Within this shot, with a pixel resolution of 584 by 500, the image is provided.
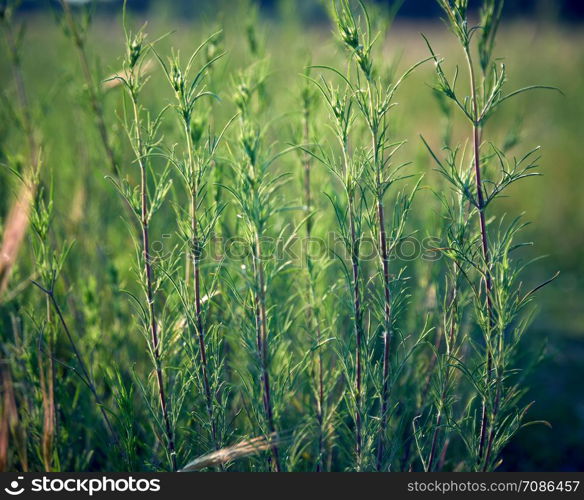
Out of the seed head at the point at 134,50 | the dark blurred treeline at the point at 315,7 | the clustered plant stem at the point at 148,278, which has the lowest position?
the clustered plant stem at the point at 148,278

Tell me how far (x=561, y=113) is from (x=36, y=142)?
21.9 feet

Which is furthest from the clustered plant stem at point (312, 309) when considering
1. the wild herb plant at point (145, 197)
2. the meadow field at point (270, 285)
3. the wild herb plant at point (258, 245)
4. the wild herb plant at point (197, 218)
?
the wild herb plant at point (145, 197)

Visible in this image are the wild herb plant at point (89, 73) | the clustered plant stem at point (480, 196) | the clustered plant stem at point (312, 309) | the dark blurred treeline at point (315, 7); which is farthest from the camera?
the dark blurred treeline at point (315, 7)

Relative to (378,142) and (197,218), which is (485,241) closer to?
(378,142)

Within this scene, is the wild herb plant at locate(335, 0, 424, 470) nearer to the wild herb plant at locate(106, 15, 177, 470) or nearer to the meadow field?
the meadow field

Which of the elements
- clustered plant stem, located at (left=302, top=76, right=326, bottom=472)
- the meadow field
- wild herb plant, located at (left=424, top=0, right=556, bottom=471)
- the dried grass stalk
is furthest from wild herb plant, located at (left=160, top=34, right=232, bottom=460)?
wild herb plant, located at (left=424, top=0, right=556, bottom=471)

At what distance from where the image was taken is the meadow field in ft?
4.53

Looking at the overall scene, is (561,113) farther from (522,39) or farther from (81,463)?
(81,463)

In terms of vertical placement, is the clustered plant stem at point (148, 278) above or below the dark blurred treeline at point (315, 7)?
below

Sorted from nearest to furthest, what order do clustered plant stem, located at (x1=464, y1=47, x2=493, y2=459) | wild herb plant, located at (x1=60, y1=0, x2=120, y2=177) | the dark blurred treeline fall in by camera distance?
1. clustered plant stem, located at (x1=464, y1=47, x2=493, y2=459)
2. wild herb plant, located at (x1=60, y1=0, x2=120, y2=177)
3. the dark blurred treeline

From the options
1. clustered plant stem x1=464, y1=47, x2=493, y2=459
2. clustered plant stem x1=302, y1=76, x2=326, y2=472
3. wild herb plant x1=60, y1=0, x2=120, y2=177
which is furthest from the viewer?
wild herb plant x1=60, y1=0, x2=120, y2=177

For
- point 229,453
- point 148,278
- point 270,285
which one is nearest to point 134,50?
point 148,278

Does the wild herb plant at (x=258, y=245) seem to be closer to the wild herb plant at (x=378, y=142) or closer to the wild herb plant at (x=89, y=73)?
the wild herb plant at (x=378, y=142)

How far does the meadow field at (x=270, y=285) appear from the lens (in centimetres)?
138
